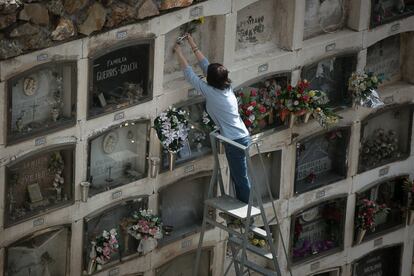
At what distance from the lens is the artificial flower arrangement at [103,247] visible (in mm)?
13391

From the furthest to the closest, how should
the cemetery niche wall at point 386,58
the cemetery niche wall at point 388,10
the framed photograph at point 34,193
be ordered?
1. the cemetery niche wall at point 386,58
2. the cemetery niche wall at point 388,10
3. the framed photograph at point 34,193

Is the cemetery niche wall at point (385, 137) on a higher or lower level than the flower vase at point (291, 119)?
lower

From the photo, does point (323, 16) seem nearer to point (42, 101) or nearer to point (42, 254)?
point (42, 101)

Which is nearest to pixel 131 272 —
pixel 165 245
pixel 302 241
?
pixel 165 245

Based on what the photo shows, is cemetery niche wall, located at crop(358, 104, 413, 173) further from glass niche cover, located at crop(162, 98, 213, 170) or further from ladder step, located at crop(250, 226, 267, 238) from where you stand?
ladder step, located at crop(250, 226, 267, 238)

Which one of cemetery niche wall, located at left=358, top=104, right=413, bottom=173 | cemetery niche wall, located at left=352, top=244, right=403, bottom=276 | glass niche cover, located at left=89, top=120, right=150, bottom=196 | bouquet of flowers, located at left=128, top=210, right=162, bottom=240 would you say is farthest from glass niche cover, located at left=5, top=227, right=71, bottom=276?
cemetery niche wall, located at left=352, top=244, right=403, bottom=276

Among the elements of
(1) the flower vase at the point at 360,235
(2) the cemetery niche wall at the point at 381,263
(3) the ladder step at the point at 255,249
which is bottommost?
(2) the cemetery niche wall at the point at 381,263

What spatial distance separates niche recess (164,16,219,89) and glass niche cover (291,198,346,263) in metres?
2.37

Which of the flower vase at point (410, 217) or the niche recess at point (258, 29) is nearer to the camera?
the niche recess at point (258, 29)

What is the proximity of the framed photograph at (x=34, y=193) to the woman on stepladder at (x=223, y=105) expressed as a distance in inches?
65.2

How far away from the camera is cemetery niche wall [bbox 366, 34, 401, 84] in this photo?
50.3ft

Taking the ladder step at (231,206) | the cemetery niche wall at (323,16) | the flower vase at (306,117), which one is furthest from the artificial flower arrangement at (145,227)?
the cemetery niche wall at (323,16)

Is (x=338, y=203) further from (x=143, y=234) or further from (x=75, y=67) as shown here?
(x=75, y=67)

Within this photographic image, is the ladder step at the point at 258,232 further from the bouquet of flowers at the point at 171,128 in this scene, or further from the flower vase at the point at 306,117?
the flower vase at the point at 306,117
